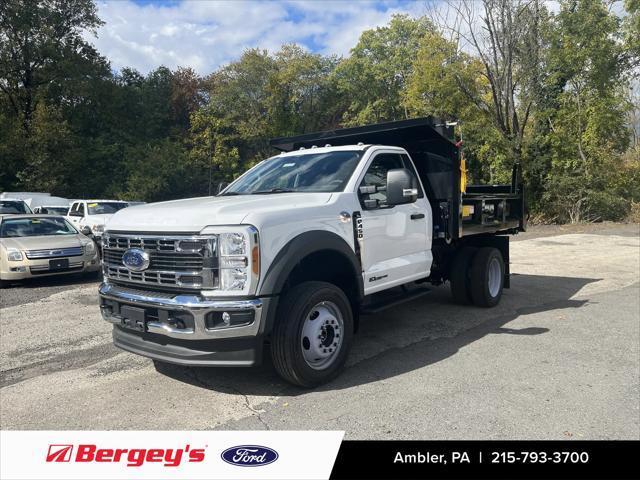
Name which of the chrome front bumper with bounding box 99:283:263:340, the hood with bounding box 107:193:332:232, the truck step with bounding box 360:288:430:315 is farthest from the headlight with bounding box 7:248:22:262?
the truck step with bounding box 360:288:430:315

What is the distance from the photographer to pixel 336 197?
4551mm

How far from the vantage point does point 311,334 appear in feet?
13.6

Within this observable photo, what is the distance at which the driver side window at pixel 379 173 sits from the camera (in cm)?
503

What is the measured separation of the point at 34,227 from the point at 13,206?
23.5 feet

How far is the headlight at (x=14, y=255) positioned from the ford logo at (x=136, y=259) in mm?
6375

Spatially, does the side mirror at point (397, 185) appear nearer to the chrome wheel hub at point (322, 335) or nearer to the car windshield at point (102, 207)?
the chrome wheel hub at point (322, 335)

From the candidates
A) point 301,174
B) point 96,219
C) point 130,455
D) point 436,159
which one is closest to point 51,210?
point 96,219

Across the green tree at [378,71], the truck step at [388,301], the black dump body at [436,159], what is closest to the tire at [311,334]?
the truck step at [388,301]

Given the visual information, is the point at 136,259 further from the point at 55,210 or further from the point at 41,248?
the point at 55,210

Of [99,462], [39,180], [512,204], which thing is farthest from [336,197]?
[39,180]

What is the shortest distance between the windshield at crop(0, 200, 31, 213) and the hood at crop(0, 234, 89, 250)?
7227 mm

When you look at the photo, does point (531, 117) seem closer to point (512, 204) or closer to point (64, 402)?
point (512, 204)

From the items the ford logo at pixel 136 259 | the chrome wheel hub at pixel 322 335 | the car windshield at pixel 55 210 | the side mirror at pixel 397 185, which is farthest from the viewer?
the car windshield at pixel 55 210

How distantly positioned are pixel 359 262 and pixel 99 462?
279 cm
